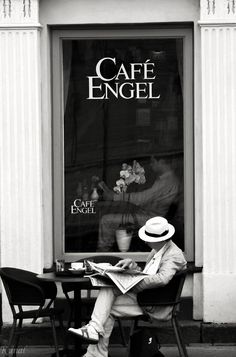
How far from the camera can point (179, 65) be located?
1077cm

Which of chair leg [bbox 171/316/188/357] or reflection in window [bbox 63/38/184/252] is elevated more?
reflection in window [bbox 63/38/184/252]

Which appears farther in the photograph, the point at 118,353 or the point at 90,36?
the point at 90,36

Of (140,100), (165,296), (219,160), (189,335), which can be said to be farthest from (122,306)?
(140,100)

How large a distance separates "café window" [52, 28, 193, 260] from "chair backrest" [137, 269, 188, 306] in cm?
177

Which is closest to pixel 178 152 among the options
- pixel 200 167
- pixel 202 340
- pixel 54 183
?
pixel 200 167

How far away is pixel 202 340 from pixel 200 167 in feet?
5.89

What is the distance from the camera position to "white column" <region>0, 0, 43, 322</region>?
10398mm

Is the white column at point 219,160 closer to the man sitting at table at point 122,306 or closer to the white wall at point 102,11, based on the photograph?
the white wall at point 102,11

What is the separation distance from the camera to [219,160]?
10320mm

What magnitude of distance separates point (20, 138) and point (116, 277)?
→ 2225mm

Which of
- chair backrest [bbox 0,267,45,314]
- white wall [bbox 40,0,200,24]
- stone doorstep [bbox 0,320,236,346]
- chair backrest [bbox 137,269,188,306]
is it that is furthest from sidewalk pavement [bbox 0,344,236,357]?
white wall [bbox 40,0,200,24]

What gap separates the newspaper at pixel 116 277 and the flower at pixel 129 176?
6.79 ft

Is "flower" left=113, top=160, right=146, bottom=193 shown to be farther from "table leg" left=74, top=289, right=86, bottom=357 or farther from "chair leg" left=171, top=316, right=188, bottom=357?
"chair leg" left=171, top=316, right=188, bottom=357

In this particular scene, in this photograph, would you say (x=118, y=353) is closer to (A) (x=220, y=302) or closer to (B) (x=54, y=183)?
(A) (x=220, y=302)
